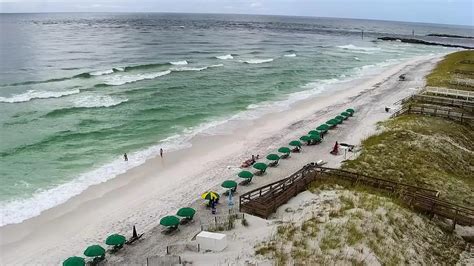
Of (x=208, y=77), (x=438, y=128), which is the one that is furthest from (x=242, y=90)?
(x=438, y=128)

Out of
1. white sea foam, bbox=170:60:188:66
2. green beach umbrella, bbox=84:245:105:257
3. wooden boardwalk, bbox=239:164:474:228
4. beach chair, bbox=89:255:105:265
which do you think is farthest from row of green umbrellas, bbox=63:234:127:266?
white sea foam, bbox=170:60:188:66

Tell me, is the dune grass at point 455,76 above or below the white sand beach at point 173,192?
above

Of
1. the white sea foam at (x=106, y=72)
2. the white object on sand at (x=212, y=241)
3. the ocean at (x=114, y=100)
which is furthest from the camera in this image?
the white sea foam at (x=106, y=72)

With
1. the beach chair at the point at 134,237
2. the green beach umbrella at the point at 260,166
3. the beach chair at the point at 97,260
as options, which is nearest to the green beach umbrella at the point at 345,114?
the green beach umbrella at the point at 260,166

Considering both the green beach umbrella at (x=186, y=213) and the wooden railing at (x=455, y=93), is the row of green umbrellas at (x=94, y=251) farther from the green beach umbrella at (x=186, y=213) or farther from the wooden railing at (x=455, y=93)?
the wooden railing at (x=455, y=93)

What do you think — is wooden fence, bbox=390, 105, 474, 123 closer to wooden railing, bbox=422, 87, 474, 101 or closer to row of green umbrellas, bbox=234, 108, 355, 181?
wooden railing, bbox=422, 87, 474, 101

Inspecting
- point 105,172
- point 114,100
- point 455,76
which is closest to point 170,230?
point 105,172
